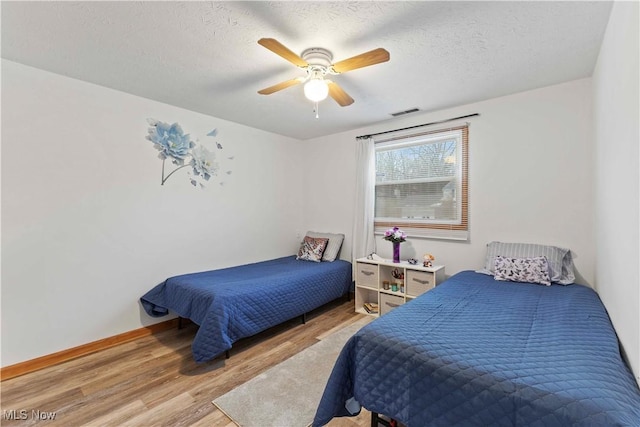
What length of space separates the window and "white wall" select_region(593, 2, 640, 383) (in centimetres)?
120

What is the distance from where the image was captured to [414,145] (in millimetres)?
3447

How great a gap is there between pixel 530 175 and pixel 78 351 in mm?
4359

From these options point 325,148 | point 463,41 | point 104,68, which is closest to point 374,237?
point 325,148

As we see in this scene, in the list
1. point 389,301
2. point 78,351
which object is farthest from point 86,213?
point 389,301

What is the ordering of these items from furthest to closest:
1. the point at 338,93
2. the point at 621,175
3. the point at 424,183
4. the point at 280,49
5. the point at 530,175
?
the point at 424,183
the point at 530,175
the point at 338,93
the point at 280,49
the point at 621,175

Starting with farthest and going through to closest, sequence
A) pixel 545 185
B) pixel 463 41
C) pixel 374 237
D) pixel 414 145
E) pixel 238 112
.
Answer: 1. pixel 374 237
2. pixel 414 145
3. pixel 238 112
4. pixel 545 185
5. pixel 463 41

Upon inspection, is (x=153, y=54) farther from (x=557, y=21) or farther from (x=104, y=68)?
(x=557, y=21)

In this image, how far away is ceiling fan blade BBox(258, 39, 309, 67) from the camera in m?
1.52

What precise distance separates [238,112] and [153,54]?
123 centimetres

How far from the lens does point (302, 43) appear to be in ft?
6.15

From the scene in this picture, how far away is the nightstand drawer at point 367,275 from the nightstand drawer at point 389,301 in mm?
153

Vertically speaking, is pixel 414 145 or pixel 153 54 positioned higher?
pixel 153 54

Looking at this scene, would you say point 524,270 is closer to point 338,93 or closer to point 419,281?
point 419,281

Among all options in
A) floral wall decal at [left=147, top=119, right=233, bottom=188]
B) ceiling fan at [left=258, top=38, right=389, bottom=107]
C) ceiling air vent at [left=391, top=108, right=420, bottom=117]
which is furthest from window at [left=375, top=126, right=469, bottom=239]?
floral wall decal at [left=147, top=119, right=233, bottom=188]
